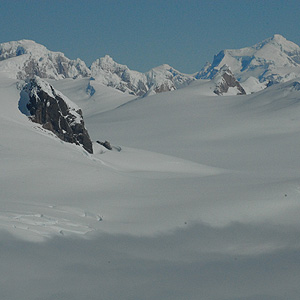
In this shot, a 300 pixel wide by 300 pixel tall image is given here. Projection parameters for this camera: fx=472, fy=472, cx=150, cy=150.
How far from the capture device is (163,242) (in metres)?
11.3

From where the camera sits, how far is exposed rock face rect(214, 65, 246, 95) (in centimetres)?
11876

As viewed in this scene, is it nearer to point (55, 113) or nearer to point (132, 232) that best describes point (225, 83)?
point (55, 113)

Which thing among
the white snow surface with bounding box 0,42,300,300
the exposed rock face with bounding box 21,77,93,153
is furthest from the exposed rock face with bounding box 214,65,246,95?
the white snow surface with bounding box 0,42,300,300

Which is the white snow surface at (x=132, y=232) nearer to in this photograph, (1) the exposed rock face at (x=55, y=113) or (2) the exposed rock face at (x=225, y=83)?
(1) the exposed rock face at (x=55, y=113)

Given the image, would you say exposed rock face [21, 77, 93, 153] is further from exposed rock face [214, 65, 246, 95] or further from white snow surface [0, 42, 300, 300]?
exposed rock face [214, 65, 246, 95]

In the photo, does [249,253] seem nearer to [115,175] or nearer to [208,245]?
[208,245]

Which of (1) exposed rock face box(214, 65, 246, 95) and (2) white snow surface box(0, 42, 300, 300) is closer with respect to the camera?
(2) white snow surface box(0, 42, 300, 300)

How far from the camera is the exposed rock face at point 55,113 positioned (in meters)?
31.9

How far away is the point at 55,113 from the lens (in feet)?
106

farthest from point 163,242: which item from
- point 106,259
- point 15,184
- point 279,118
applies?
point 279,118

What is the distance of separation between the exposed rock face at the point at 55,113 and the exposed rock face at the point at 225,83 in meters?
84.8

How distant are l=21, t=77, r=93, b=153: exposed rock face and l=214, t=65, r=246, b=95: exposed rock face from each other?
278 feet

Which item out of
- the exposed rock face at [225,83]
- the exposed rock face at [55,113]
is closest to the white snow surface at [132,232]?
the exposed rock face at [55,113]

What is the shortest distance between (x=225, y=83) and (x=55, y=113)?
9725 cm
